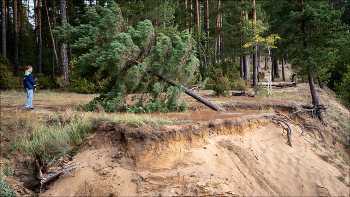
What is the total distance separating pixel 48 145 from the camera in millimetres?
5207

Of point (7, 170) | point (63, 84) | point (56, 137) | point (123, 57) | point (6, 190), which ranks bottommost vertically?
point (6, 190)

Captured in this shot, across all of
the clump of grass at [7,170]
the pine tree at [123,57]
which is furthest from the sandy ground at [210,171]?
the pine tree at [123,57]

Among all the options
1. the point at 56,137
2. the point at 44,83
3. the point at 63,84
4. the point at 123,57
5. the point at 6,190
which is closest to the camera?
the point at 6,190

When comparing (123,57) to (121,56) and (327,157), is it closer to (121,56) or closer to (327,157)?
(121,56)

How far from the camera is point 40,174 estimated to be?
4.14 meters

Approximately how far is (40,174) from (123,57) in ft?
14.7

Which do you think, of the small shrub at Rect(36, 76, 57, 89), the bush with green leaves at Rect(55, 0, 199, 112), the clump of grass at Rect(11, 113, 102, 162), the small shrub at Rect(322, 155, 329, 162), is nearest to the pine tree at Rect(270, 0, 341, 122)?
the small shrub at Rect(322, 155, 329, 162)

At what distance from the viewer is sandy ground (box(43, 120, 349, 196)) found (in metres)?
4.29

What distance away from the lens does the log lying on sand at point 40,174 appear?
4.16m

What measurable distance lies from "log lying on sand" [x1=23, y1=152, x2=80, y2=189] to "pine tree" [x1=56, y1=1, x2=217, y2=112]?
347 centimetres

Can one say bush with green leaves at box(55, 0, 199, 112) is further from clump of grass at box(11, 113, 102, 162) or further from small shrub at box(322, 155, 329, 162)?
small shrub at box(322, 155, 329, 162)

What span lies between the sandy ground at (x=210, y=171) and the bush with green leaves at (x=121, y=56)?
2881mm

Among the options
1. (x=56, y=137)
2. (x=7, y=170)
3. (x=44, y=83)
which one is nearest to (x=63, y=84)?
(x=44, y=83)

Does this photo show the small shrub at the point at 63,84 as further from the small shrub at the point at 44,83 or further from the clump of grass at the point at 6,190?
the clump of grass at the point at 6,190
